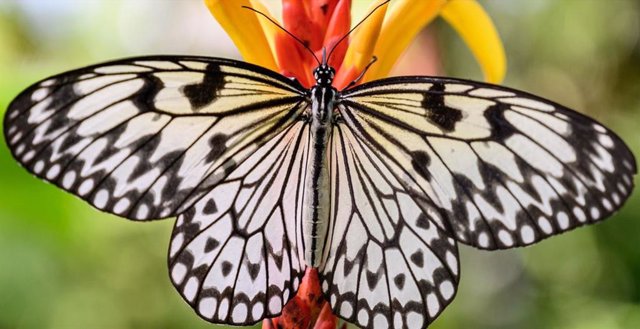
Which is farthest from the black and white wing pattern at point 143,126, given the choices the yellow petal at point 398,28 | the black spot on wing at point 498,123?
the black spot on wing at point 498,123

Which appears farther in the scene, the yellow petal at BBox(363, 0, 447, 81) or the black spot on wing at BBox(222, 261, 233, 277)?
the yellow petal at BBox(363, 0, 447, 81)

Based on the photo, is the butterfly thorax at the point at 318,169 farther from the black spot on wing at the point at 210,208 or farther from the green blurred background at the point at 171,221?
the green blurred background at the point at 171,221

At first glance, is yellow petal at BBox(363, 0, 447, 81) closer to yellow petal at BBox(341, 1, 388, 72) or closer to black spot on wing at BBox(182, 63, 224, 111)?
yellow petal at BBox(341, 1, 388, 72)

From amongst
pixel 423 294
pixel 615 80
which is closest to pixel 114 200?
pixel 423 294

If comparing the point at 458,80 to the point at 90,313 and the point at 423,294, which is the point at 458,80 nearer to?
the point at 423,294

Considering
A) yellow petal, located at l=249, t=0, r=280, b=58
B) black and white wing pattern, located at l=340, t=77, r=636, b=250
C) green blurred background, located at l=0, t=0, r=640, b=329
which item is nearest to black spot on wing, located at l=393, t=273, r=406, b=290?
black and white wing pattern, located at l=340, t=77, r=636, b=250

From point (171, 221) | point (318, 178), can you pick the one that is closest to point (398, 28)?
point (318, 178)

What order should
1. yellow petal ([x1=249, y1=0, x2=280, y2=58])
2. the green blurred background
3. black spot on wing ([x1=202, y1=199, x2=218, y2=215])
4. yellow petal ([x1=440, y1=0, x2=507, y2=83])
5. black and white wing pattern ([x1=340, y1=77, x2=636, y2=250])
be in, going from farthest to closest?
the green blurred background
yellow petal ([x1=440, y1=0, x2=507, y2=83])
yellow petal ([x1=249, y1=0, x2=280, y2=58])
black spot on wing ([x1=202, y1=199, x2=218, y2=215])
black and white wing pattern ([x1=340, y1=77, x2=636, y2=250])
